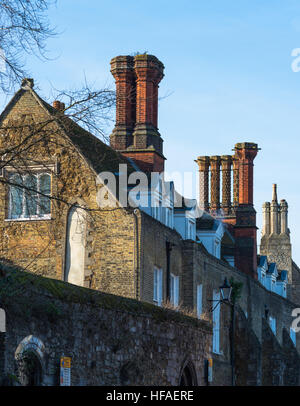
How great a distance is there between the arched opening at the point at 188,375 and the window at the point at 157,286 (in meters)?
8.01

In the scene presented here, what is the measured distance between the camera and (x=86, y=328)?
17344 millimetres

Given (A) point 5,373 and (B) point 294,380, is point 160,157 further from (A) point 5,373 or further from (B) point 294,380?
(A) point 5,373

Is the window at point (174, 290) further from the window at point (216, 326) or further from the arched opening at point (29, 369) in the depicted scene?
the arched opening at point (29, 369)

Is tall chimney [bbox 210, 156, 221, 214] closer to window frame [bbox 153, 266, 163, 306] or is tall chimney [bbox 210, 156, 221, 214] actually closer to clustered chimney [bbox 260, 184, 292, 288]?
clustered chimney [bbox 260, 184, 292, 288]

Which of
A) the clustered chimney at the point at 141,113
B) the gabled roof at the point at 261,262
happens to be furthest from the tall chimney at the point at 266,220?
the clustered chimney at the point at 141,113

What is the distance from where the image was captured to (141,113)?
3556 cm

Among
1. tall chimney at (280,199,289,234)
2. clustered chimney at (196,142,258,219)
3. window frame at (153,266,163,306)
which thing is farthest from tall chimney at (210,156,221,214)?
window frame at (153,266,163,306)

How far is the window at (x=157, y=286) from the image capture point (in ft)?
102

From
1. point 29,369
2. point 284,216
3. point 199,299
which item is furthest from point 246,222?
point 29,369

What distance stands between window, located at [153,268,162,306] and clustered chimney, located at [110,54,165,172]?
5.16 meters

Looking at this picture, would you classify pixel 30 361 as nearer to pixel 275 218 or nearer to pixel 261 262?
pixel 261 262

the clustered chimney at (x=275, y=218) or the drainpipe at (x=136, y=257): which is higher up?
the clustered chimney at (x=275, y=218)
